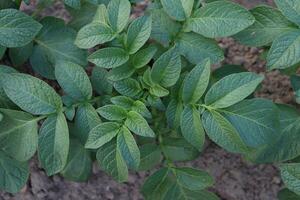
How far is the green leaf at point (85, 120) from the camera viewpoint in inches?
50.3

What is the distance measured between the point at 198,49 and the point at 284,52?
7.4 inches

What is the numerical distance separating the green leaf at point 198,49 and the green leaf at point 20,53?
397 mm

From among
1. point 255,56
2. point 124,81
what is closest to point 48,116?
point 124,81

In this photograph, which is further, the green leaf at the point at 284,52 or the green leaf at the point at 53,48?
the green leaf at the point at 53,48

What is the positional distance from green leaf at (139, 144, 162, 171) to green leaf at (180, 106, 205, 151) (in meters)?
0.18

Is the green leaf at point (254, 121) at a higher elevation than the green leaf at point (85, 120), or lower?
higher

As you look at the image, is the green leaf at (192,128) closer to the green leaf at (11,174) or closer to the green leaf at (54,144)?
the green leaf at (54,144)

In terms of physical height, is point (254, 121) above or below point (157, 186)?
above

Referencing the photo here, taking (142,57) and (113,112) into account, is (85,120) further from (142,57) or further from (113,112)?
(142,57)

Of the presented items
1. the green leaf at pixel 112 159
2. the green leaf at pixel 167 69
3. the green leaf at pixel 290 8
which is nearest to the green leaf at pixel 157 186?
the green leaf at pixel 112 159

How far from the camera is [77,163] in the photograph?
146 cm

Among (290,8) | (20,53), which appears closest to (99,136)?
(20,53)

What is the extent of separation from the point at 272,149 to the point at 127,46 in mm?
412

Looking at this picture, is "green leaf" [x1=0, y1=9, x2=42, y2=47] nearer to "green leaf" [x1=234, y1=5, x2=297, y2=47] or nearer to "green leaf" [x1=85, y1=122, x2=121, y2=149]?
"green leaf" [x1=85, y1=122, x2=121, y2=149]
